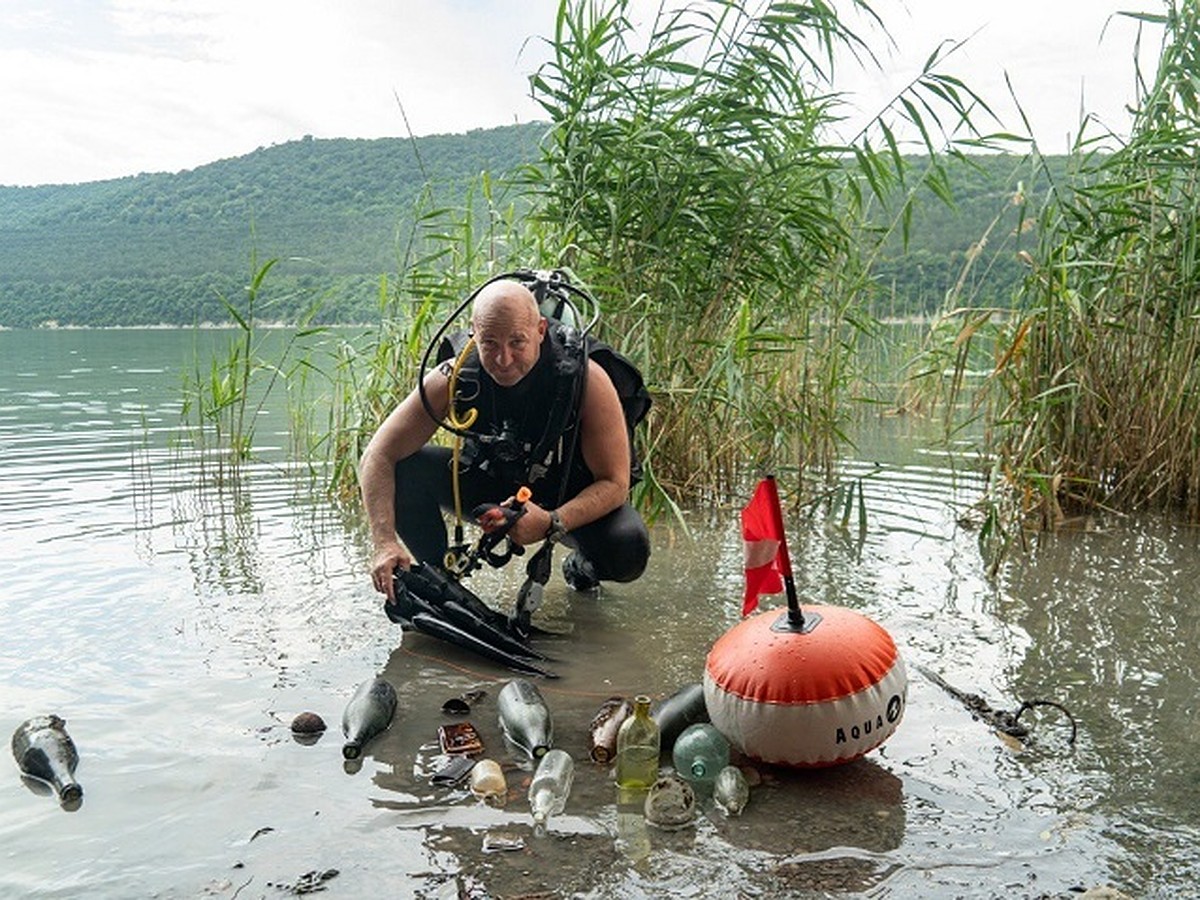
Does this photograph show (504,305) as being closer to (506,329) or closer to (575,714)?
(506,329)

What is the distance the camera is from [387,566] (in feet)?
12.6

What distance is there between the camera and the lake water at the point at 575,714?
2432mm

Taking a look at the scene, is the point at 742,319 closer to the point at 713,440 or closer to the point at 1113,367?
the point at 713,440

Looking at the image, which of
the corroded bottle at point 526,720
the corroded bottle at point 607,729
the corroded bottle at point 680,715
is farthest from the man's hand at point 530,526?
the corroded bottle at point 680,715

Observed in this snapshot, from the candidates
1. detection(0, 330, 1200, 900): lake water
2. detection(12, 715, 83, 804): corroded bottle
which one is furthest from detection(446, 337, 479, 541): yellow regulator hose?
detection(12, 715, 83, 804): corroded bottle

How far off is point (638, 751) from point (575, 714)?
1.86ft

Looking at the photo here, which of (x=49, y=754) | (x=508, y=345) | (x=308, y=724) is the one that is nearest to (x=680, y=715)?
(x=308, y=724)

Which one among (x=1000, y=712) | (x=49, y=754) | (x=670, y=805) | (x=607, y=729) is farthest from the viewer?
(x=1000, y=712)

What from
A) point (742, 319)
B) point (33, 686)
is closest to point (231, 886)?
point (33, 686)

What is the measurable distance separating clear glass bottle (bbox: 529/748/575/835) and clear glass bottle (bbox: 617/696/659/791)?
13cm

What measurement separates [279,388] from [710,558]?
11.8 meters

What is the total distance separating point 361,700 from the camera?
→ 3.21m

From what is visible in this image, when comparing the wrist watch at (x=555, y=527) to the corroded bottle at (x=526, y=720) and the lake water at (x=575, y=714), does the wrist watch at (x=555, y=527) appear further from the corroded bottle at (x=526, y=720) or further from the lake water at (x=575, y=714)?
the corroded bottle at (x=526, y=720)

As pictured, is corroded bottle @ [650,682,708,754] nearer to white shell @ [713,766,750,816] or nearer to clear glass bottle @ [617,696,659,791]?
clear glass bottle @ [617,696,659,791]
